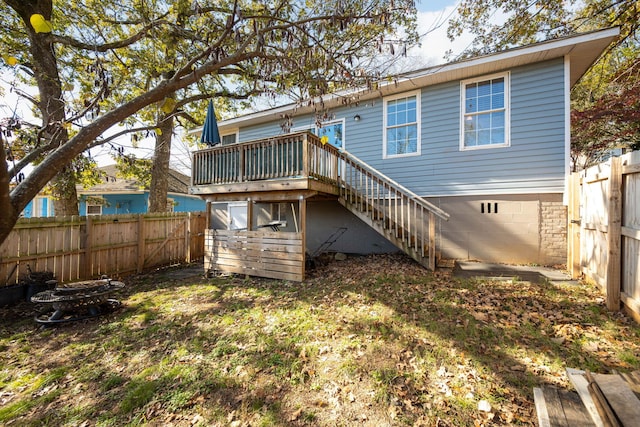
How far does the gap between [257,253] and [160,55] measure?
8.26 meters

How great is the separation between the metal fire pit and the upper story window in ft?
25.0

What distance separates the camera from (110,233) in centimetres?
711

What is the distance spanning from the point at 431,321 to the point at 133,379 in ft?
12.5

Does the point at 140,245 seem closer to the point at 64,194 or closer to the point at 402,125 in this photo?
the point at 64,194

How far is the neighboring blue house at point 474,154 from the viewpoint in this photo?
616 centimetres

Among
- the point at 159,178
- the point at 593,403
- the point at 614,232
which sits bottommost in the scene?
the point at 593,403

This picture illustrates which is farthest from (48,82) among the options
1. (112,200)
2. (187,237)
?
(112,200)

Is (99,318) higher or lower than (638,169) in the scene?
lower

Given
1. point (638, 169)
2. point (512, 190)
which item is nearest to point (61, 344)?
point (638, 169)

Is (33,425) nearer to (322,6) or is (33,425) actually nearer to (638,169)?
(638,169)

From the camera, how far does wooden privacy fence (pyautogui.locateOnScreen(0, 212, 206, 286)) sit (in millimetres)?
5402

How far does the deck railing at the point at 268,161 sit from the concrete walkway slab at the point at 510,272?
3901mm

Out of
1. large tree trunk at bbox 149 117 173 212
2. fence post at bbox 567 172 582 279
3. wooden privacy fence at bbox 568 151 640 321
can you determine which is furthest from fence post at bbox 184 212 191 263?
fence post at bbox 567 172 582 279

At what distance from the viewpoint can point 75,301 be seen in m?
4.34
